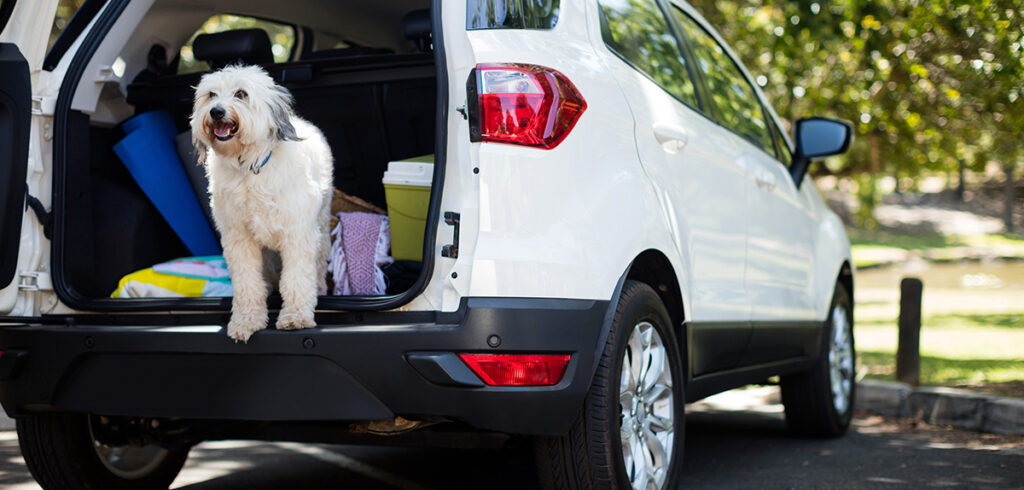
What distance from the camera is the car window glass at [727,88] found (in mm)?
5012

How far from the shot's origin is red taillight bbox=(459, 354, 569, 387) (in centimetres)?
320

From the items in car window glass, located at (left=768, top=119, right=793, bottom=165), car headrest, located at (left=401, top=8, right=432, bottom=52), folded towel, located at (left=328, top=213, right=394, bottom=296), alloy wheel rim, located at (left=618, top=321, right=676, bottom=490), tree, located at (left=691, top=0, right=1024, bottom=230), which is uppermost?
tree, located at (left=691, top=0, right=1024, bottom=230)

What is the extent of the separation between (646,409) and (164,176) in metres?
2.20

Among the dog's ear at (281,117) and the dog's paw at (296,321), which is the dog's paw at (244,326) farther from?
the dog's ear at (281,117)

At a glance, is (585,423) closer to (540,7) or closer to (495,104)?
(495,104)

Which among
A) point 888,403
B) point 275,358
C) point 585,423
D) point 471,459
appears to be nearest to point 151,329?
point 275,358

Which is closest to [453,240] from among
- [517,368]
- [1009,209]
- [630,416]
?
[517,368]

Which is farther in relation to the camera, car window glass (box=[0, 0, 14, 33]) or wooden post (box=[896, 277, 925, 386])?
wooden post (box=[896, 277, 925, 386])

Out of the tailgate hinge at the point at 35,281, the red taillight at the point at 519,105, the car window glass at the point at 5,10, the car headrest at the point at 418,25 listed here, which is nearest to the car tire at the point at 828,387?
the car headrest at the point at 418,25

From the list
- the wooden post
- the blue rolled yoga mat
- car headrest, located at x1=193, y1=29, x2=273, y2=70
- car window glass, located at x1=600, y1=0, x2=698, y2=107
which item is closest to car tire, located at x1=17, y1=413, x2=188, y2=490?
the blue rolled yoga mat

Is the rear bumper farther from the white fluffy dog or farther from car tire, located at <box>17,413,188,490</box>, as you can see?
car tire, located at <box>17,413,188,490</box>

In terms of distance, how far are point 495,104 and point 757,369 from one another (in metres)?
2.42

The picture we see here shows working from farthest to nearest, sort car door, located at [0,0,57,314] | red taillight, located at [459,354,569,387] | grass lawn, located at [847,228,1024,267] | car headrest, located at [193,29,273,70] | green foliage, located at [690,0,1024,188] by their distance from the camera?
grass lawn, located at [847,228,1024,267], green foliage, located at [690,0,1024,188], car headrest, located at [193,29,273,70], car door, located at [0,0,57,314], red taillight, located at [459,354,569,387]

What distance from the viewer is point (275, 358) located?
11.1 ft
